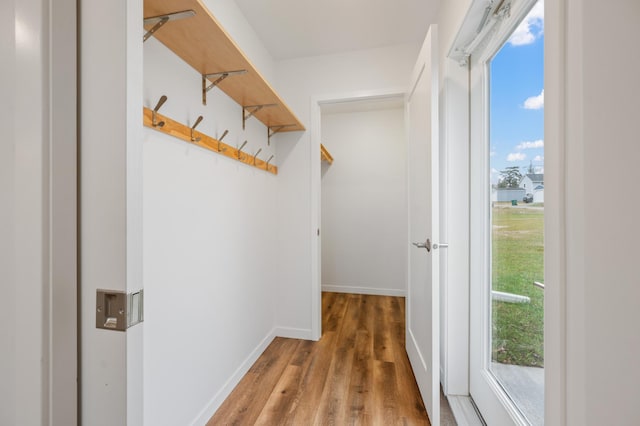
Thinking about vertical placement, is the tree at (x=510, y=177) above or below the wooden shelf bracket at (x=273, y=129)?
below

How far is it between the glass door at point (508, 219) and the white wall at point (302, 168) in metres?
1.06

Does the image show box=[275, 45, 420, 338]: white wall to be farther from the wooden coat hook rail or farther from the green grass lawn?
the green grass lawn

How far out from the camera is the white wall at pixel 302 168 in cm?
233

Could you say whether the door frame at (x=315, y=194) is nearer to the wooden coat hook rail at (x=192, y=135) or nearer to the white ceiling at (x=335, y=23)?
the white ceiling at (x=335, y=23)

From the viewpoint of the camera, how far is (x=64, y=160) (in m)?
0.56

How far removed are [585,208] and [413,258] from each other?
56.6 inches

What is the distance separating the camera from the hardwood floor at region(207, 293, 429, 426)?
57.4 inches

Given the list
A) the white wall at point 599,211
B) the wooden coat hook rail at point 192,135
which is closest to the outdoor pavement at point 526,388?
the white wall at point 599,211

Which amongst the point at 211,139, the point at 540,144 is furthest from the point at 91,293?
the point at 540,144

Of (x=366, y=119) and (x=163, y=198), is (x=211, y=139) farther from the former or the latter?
(x=366, y=119)

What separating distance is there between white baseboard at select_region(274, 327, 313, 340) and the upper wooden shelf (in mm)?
1904

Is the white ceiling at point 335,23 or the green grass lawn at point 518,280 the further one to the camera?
the white ceiling at point 335,23

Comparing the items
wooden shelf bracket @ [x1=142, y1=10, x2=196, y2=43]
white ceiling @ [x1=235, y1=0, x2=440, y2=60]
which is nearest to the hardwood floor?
wooden shelf bracket @ [x1=142, y1=10, x2=196, y2=43]

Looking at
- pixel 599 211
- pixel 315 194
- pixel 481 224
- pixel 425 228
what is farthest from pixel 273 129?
pixel 599 211
